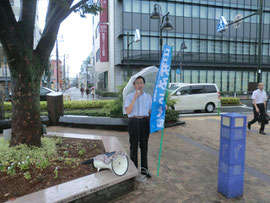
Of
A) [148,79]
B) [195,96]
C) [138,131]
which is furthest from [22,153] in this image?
[195,96]

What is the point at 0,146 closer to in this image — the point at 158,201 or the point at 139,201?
the point at 139,201

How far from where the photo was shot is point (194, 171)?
4.35m

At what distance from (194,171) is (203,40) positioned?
2808 cm

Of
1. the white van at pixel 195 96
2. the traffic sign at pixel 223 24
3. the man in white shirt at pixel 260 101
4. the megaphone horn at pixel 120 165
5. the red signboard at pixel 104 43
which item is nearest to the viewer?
the megaphone horn at pixel 120 165

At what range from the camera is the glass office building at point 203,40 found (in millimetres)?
27062

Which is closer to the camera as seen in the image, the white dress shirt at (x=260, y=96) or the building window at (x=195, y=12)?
the white dress shirt at (x=260, y=96)

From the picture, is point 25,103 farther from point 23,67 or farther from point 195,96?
point 195,96

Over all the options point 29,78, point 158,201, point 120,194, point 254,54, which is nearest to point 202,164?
point 158,201

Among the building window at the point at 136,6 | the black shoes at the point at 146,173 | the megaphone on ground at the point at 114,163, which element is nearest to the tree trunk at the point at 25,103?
the megaphone on ground at the point at 114,163

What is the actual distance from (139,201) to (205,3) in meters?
30.8

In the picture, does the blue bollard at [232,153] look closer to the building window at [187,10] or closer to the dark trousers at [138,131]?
the dark trousers at [138,131]

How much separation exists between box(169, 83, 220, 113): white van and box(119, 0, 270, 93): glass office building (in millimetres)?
12045

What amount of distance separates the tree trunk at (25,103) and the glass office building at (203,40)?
75.9 feet

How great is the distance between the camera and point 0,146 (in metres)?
4.17
